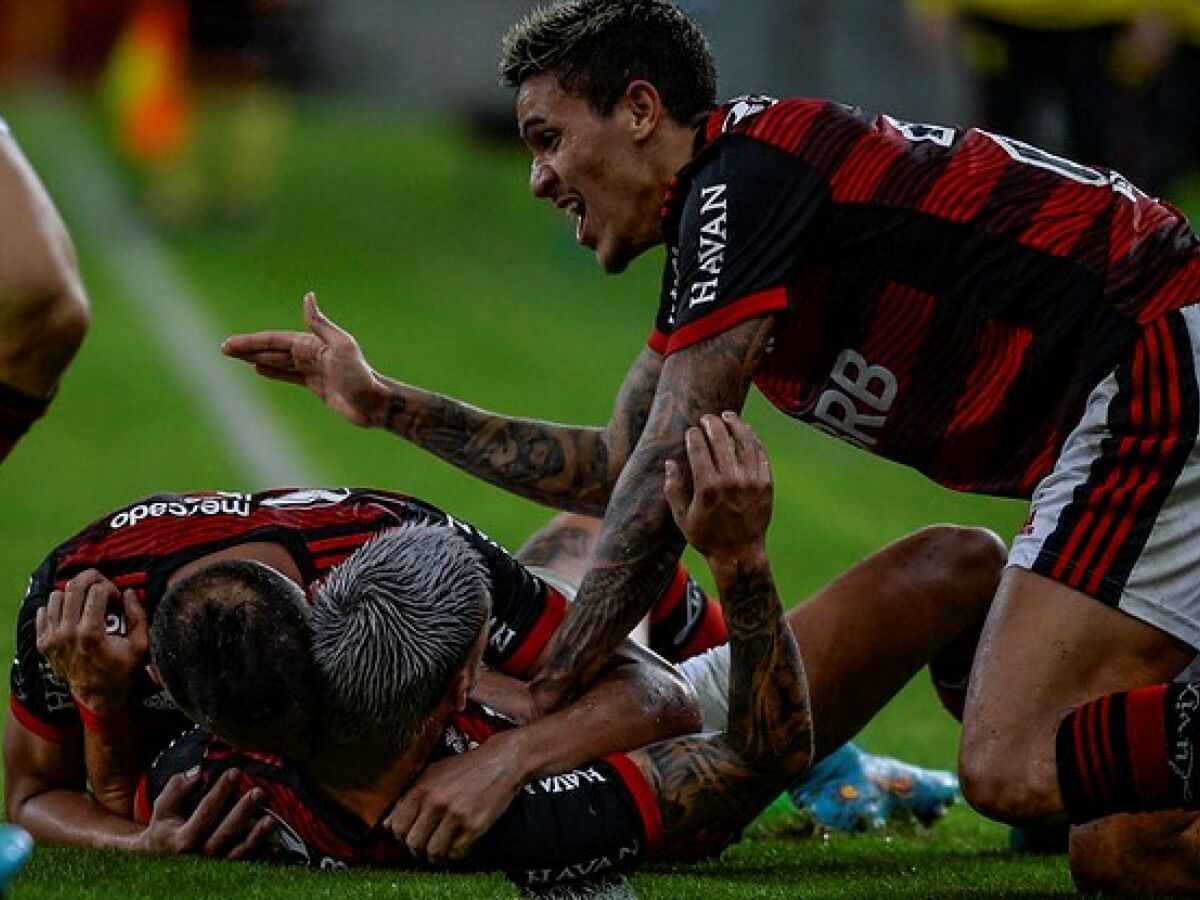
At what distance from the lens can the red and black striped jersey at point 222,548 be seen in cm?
512

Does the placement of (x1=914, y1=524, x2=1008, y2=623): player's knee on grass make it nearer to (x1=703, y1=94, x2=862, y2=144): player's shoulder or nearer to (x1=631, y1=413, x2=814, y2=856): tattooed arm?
(x1=631, y1=413, x2=814, y2=856): tattooed arm

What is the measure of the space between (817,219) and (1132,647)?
105 cm

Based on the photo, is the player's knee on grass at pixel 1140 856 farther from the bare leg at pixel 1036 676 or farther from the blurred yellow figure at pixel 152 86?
the blurred yellow figure at pixel 152 86

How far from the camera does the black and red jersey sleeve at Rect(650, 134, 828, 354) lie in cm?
516

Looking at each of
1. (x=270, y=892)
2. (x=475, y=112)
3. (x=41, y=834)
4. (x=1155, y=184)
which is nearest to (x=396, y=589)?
(x=270, y=892)

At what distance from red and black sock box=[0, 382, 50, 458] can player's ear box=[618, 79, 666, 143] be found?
61.5 inches

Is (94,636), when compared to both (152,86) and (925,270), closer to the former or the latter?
(925,270)

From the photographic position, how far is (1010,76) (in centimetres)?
1359

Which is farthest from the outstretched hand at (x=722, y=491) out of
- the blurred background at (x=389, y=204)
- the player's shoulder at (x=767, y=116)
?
the blurred background at (x=389, y=204)

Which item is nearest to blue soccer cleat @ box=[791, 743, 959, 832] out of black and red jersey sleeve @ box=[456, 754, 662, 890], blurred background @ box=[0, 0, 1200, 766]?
blurred background @ box=[0, 0, 1200, 766]

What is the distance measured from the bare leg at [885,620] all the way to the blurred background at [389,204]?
1311 millimetres

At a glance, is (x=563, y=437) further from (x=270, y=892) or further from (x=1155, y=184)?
(x=1155, y=184)

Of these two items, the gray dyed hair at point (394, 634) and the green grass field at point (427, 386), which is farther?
the green grass field at point (427, 386)

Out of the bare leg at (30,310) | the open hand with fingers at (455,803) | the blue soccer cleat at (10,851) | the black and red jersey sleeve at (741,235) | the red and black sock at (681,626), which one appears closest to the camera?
the blue soccer cleat at (10,851)
